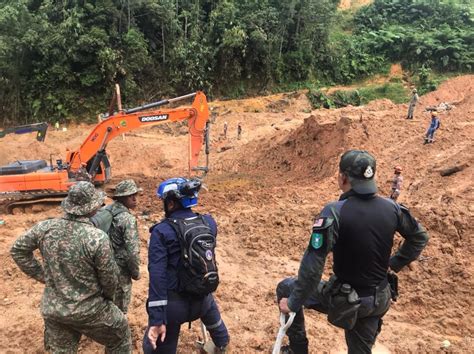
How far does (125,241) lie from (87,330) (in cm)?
81

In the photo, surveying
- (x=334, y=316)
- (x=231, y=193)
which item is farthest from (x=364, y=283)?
(x=231, y=193)

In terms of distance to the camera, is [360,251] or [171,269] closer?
[360,251]

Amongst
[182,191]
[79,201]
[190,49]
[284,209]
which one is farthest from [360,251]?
[190,49]

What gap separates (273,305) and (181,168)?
29.9 feet

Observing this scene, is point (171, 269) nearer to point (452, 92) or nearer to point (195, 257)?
point (195, 257)

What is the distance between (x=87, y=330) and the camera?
3248mm

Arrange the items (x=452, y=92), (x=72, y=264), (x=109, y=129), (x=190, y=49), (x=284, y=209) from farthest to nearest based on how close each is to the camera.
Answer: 1. (x=190, y=49)
2. (x=452, y=92)
3. (x=109, y=129)
4. (x=284, y=209)
5. (x=72, y=264)

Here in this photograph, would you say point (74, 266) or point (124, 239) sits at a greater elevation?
point (74, 266)

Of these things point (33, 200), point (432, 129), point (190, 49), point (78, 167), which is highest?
point (190, 49)

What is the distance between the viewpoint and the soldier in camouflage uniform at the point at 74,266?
3021 mm

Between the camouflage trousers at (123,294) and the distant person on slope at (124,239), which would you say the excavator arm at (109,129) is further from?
the camouflage trousers at (123,294)

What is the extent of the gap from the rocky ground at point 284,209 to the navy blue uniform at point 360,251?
151 centimetres

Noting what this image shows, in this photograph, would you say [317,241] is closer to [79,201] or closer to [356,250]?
[356,250]

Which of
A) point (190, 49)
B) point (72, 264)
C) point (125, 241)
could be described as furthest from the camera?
point (190, 49)
